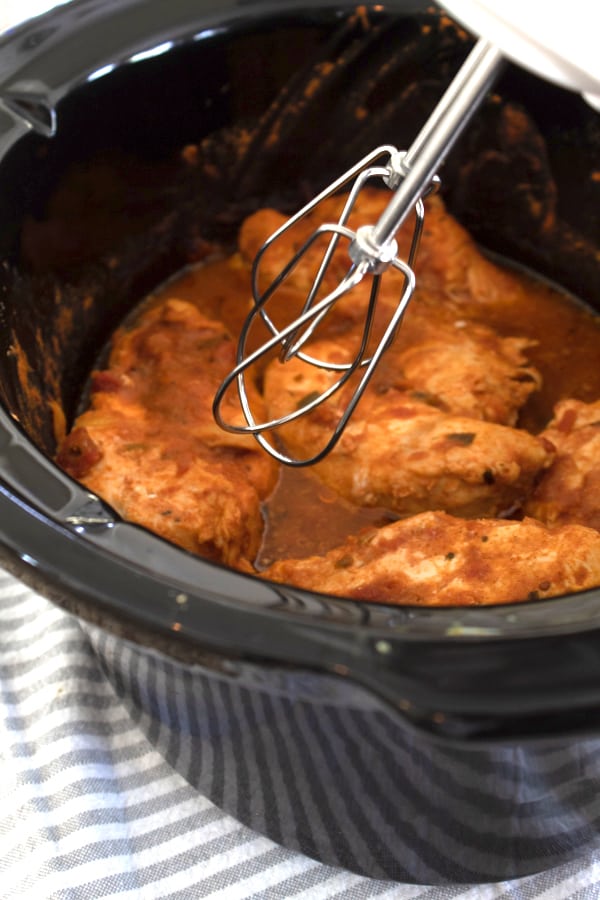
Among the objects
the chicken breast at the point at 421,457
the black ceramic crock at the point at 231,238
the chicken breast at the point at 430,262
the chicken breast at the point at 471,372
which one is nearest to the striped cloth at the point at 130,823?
the black ceramic crock at the point at 231,238

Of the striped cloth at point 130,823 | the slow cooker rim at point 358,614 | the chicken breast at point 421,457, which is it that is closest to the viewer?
the slow cooker rim at point 358,614

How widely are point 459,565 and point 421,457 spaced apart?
0.22 meters

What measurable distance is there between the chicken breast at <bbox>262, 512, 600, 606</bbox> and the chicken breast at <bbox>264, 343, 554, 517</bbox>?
122mm

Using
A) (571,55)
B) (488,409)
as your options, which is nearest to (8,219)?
(488,409)

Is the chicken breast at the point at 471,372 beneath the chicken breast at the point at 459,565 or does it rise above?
above

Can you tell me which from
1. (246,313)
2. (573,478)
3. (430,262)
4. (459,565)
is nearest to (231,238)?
(246,313)

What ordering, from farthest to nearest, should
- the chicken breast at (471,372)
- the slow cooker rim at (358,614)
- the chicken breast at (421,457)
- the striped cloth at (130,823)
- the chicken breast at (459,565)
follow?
the chicken breast at (471,372) → the chicken breast at (421,457) → the striped cloth at (130,823) → the chicken breast at (459,565) → the slow cooker rim at (358,614)

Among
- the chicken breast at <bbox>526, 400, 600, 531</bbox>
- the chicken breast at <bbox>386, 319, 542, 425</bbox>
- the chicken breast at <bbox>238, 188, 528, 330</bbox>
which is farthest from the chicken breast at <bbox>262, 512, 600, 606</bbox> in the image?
the chicken breast at <bbox>238, 188, 528, 330</bbox>

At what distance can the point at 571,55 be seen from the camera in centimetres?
54

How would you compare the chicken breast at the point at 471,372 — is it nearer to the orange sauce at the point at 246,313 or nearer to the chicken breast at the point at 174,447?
the orange sauce at the point at 246,313

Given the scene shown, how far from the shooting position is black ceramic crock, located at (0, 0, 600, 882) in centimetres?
61

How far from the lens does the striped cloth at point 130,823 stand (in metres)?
0.92

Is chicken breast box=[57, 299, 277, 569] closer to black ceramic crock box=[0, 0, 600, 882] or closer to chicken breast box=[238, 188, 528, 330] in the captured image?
black ceramic crock box=[0, 0, 600, 882]

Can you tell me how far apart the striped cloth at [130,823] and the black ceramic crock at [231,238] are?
0.04 m
